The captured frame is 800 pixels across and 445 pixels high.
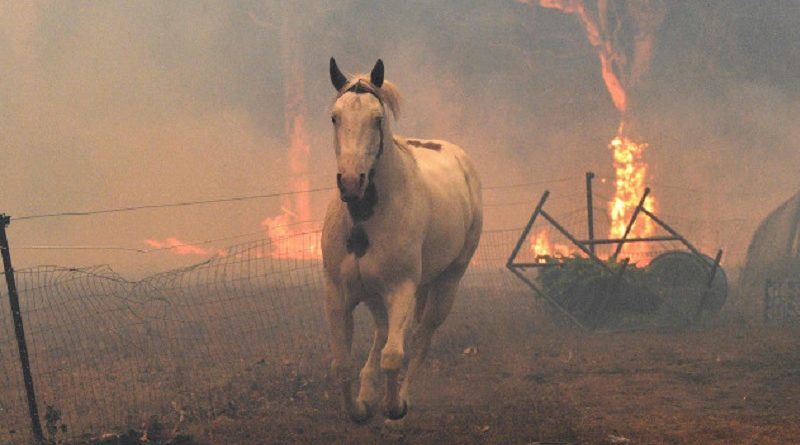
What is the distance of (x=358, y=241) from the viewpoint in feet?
22.6

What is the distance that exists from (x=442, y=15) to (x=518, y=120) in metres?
6.43

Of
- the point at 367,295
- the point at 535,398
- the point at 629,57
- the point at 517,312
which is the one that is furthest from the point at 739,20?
the point at 367,295

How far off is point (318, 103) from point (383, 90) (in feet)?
107

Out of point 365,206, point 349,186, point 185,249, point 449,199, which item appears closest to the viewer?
point 349,186

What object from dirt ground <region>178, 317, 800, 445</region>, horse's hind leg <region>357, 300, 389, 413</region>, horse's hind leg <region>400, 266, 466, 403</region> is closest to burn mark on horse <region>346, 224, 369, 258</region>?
horse's hind leg <region>357, 300, 389, 413</region>

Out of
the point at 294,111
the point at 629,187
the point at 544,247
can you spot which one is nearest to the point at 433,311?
the point at 544,247

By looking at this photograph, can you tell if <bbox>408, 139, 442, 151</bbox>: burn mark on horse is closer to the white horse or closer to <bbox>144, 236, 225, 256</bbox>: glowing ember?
the white horse

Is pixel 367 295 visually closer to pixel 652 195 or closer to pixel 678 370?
pixel 678 370

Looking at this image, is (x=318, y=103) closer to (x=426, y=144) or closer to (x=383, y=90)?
(x=426, y=144)

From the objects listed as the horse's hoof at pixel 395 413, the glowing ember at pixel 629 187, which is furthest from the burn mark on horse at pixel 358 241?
the glowing ember at pixel 629 187

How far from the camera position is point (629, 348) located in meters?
12.9

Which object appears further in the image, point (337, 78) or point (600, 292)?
point (600, 292)

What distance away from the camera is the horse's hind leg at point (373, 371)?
24.3 ft

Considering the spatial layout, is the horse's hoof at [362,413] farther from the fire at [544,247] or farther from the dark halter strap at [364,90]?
the fire at [544,247]
